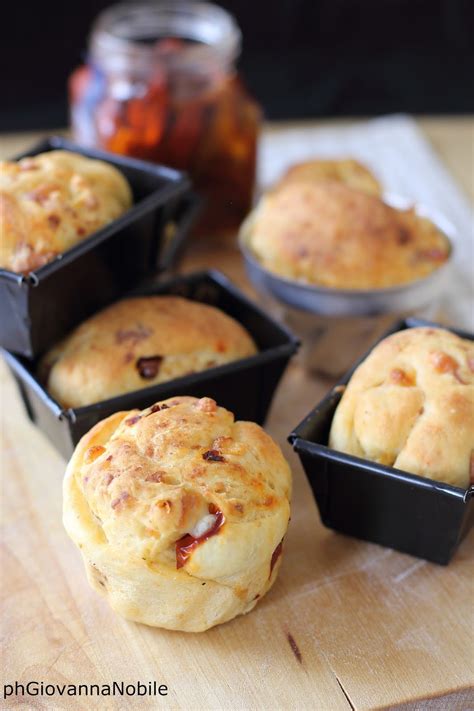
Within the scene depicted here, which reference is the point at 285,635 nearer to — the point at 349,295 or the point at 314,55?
the point at 349,295

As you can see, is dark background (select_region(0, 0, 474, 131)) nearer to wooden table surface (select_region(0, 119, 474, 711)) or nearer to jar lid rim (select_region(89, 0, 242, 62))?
jar lid rim (select_region(89, 0, 242, 62))

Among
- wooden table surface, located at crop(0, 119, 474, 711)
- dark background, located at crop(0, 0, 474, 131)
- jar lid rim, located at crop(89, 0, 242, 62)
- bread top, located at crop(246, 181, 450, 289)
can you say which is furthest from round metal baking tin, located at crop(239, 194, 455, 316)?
dark background, located at crop(0, 0, 474, 131)

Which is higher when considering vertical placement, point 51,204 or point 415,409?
point 51,204

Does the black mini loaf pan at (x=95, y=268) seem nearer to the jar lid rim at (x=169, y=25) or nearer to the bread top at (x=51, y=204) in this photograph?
the bread top at (x=51, y=204)

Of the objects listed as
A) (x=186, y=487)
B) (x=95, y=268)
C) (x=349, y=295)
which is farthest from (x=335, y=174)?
(x=186, y=487)

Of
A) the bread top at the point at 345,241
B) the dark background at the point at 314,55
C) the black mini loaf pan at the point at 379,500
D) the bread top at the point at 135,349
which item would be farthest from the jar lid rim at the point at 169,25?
the black mini loaf pan at the point at 379,500

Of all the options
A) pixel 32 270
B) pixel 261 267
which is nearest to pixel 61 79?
pixel 261 267
